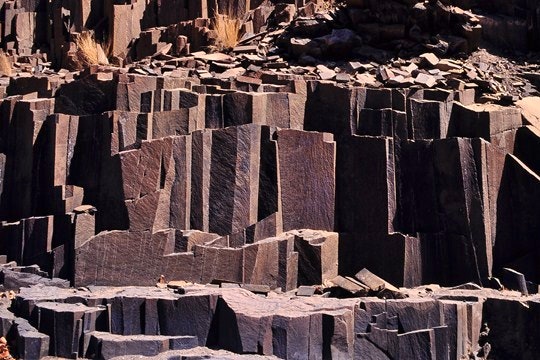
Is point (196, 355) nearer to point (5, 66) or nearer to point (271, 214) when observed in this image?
point (271, 214)

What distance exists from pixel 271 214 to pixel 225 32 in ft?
13.8

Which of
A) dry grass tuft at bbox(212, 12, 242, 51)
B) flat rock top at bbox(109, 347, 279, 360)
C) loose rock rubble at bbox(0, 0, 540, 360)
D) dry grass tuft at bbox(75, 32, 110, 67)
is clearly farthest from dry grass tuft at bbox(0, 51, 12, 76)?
flat rock top at bbox(109, 347, 279, 360)

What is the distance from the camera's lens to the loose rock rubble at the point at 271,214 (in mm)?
8578

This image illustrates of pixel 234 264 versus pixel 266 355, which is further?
pixel 234 264

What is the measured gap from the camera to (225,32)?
528 inches

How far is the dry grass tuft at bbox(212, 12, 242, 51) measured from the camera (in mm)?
13305

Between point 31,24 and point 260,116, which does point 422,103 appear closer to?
point 260,116

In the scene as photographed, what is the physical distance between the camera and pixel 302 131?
10.2 m

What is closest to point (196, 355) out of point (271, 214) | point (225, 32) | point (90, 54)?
point (271, 214)

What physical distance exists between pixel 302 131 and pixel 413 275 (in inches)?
66.4

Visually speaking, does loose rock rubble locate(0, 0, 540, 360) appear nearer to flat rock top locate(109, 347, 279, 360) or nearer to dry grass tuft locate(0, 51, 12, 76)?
flat rock top locate(109, 347, 279, 360)

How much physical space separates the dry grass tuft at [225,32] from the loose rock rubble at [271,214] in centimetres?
140

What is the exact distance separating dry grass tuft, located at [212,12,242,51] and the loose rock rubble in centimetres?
140


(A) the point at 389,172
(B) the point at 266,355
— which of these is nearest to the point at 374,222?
(A) the point at 389,172
